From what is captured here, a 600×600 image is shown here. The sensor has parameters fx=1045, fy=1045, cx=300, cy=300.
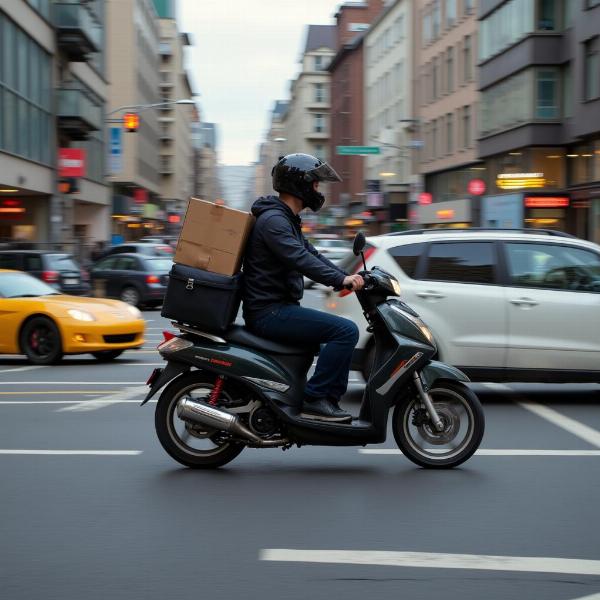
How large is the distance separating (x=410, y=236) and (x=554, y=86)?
101ft

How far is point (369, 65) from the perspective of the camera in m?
87.4

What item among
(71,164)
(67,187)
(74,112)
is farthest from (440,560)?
(74,112)

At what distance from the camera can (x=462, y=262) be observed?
32.9 ft

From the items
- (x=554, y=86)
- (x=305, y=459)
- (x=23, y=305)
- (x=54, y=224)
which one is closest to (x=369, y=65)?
(x=554, y=86)

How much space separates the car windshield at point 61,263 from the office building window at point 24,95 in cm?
1076

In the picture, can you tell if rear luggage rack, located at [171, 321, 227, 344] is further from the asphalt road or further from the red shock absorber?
the asphalt road

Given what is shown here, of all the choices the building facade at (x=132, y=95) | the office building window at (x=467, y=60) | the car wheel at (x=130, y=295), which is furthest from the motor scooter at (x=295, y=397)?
the building facade at (x=132, y=95)

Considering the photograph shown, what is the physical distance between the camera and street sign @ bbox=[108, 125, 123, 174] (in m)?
49.1

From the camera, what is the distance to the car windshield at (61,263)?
2203cm

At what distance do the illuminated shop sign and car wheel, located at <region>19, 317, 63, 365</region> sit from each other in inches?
1137

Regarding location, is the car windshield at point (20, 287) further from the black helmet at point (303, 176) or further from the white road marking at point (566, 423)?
the black helmet at point (303, 176)

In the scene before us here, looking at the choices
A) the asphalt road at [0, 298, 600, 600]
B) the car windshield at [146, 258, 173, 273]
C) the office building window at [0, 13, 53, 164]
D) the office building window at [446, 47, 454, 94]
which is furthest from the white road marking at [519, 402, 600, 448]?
the office building window at [446, 47, 454, 94]

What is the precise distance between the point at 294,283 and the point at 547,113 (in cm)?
3462

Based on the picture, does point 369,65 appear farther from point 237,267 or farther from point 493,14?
point 237,267
